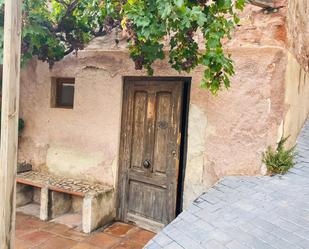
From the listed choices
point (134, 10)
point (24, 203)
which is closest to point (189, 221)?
point (134, 10)

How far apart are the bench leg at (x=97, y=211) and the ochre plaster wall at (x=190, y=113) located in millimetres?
336

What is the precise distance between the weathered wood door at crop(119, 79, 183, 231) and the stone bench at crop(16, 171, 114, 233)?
32 centimetres

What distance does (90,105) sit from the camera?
5.08 meters

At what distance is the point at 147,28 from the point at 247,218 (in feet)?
6.57

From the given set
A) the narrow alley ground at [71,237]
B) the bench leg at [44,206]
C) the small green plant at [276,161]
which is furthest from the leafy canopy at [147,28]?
the narrow alley ground at [71,237]

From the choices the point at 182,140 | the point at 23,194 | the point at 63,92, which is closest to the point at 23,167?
the point at 23,194

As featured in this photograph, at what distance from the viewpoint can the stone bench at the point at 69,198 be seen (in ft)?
14.6

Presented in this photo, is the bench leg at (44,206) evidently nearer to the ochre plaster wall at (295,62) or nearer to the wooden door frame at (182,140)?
the wooden door frame at (182,140)

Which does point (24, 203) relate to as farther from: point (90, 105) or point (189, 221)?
point (189, 221)

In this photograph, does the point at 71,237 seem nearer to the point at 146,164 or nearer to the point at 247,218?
the point at 146,164

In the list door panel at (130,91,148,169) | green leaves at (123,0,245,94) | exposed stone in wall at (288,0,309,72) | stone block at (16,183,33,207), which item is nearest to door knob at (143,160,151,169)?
door panel at (130,91,148,169)

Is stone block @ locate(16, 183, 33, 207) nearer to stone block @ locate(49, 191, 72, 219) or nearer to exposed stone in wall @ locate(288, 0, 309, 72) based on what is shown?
stone block @ locate(49, 191, 72, 219)

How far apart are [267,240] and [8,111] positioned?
2.31 m

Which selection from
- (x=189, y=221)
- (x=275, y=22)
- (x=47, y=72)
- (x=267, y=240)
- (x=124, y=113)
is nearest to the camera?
(x=267, y=240)
